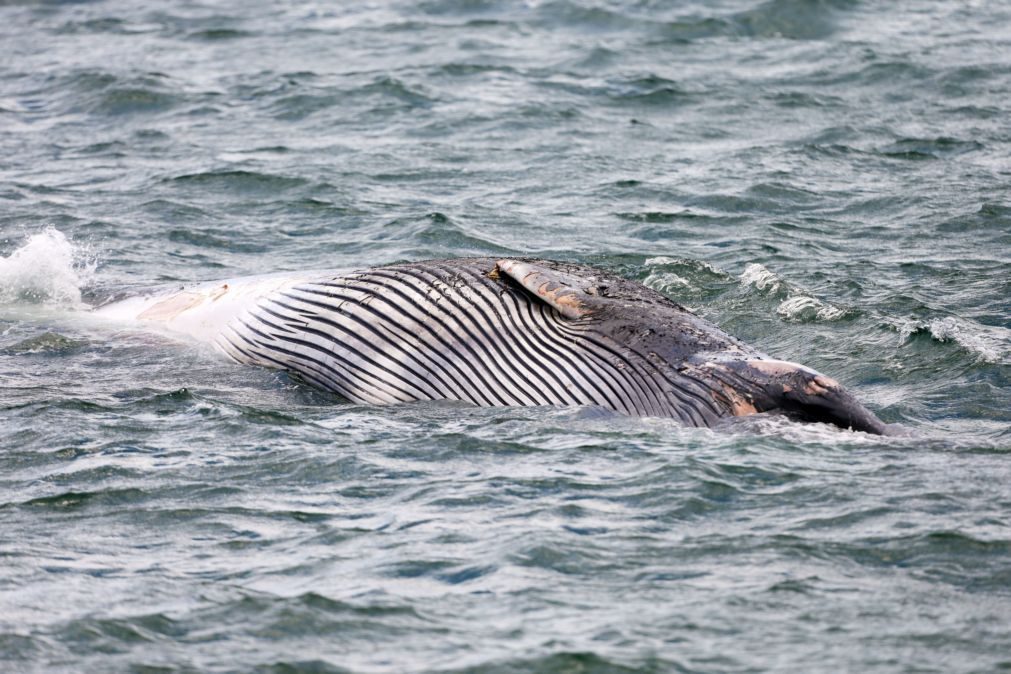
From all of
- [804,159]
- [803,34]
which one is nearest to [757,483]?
[804,159]

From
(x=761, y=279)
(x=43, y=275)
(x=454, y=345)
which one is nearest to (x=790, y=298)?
(x=761, y=279)

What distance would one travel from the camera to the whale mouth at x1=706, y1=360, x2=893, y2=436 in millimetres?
9062

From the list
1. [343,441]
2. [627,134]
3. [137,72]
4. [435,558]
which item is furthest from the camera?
[137,72]

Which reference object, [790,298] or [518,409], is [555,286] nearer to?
[518,409]

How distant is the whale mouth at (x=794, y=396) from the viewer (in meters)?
Answer: 9.06

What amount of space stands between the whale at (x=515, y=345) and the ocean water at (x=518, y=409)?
0.22 metres

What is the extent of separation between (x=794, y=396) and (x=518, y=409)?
1902 millimetres

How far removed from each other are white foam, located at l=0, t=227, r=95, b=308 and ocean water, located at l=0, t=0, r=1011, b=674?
35 millimetres

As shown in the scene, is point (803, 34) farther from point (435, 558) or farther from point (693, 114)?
point (435, 558)

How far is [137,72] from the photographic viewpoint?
74.8 ft

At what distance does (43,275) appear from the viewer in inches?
530

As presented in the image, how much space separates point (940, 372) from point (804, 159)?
725 centimetres

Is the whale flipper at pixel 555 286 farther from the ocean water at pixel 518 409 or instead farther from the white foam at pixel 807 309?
the white foam at pixel 807 309

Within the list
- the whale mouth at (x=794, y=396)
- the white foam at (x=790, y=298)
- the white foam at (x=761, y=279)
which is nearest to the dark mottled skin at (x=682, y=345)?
the whale mouth at (x=794, y=396)
